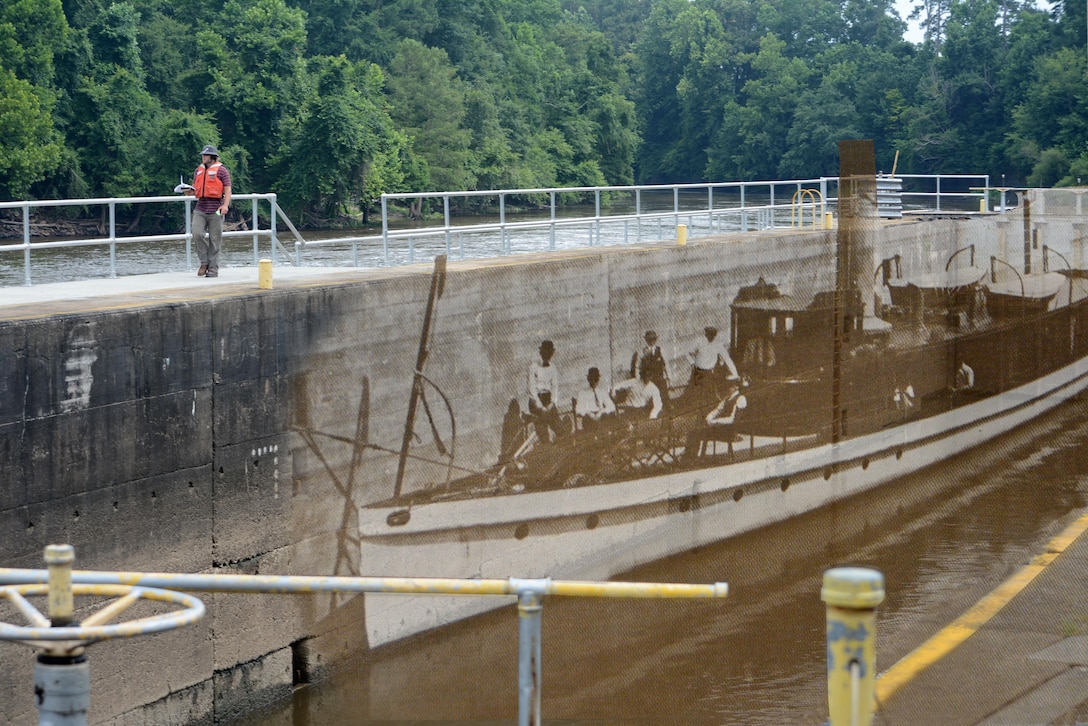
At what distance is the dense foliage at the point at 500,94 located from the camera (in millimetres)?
42219

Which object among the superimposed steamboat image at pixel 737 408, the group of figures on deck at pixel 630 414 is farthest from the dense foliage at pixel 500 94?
the group of figures on deck at pixel 630 414

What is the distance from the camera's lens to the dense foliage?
4222 cm

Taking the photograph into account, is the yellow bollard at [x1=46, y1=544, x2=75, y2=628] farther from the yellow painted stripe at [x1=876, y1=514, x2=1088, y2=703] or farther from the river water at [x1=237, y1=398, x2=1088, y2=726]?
the river water at [x1=237, y1=398, x2=1088, y2=726]

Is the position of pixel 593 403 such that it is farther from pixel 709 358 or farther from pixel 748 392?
pixel 748 392

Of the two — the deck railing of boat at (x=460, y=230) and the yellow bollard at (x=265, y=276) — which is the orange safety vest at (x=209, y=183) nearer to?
the deck railing of boat at (x=460, y=230)

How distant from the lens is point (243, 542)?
1142 centimetres

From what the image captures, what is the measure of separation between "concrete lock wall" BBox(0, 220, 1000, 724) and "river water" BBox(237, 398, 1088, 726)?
36.6 inches

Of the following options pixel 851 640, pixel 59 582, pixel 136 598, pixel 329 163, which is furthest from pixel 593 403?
pixel 329 163

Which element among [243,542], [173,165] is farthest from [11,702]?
[173,165]

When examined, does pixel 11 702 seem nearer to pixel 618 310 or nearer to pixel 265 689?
pixel 265 689

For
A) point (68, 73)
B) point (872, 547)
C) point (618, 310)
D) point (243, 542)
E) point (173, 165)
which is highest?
point (68, 73)

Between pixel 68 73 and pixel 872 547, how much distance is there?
3553 cm

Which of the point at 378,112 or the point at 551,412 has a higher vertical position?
the point at 378,112

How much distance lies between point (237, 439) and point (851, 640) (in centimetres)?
923
